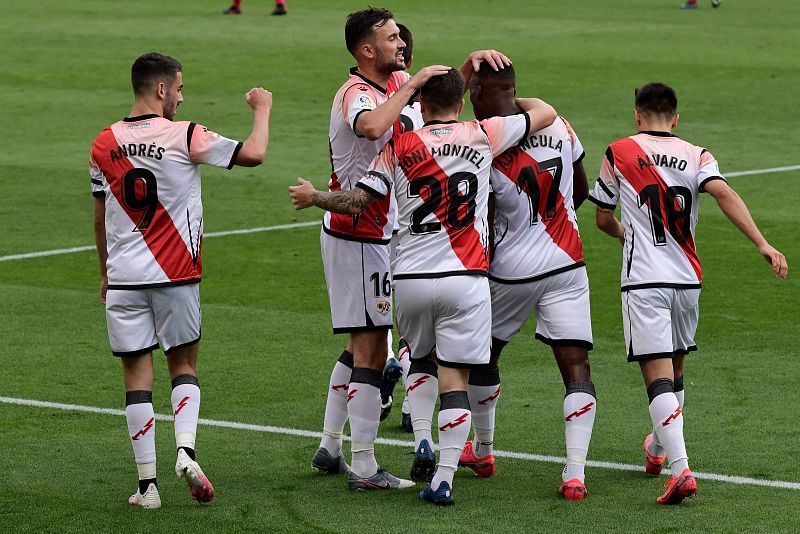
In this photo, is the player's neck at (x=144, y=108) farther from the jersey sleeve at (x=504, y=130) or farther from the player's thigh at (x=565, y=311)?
the player's thigh at (x=565, y=311)

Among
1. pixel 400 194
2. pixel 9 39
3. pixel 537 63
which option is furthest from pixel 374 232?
pixel 9 39

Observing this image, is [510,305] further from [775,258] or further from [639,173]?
[775,258]

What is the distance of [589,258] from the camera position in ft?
42.8

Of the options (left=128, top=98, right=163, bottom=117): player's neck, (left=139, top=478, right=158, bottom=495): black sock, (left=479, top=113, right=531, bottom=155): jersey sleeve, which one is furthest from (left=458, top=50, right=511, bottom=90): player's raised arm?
(left=139, top=478, right=158, bottom=495): black sock

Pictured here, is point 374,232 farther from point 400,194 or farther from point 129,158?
point 129,158

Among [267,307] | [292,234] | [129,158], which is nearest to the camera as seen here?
[129,158]

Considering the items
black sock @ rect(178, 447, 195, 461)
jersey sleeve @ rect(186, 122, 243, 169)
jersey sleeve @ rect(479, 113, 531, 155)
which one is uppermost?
jersey sleeve @ rect(479, 113, 531, 155)

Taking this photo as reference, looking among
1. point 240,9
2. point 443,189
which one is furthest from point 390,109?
point 240,9

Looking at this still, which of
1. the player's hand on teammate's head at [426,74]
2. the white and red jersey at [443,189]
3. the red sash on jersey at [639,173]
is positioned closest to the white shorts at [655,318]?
the red sash on jersey at [639,173]

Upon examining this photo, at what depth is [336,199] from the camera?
22.7 ft

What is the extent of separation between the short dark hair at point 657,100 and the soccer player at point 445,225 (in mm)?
682

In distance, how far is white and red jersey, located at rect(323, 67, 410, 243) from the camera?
24.3ft

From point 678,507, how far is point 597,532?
559mm

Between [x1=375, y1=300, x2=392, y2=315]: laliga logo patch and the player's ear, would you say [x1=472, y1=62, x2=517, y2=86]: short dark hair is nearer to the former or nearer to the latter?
the player's ear
